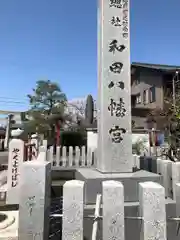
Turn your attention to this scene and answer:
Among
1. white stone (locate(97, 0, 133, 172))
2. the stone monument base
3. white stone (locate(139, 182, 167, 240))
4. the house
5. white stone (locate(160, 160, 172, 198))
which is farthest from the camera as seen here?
the house

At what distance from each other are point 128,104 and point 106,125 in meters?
0.52

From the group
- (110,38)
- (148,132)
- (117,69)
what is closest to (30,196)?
(117,69)

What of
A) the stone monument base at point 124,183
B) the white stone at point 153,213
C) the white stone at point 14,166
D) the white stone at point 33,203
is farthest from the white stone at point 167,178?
the white stone at point 14,166

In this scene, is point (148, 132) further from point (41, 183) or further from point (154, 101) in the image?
point (41, 183)

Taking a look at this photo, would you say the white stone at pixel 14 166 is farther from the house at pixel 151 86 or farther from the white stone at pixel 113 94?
the house at pixel 151 86

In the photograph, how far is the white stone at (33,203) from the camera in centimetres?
182

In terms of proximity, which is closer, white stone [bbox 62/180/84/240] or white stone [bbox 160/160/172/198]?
white stone [bbox 62/180/84/240]

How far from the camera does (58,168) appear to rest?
718cm

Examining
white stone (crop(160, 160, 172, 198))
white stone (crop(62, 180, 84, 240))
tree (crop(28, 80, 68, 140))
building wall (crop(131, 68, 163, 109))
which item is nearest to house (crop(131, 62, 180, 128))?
building wall (crop(131, 68, 163, 109))

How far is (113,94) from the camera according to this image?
3609 millimetres

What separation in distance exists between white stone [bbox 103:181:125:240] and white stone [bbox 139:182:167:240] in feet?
0.63

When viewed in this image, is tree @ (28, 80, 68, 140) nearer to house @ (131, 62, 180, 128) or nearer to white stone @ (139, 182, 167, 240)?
house @ (131, 62, 180, 128)

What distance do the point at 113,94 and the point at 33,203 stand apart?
2262 millimetres

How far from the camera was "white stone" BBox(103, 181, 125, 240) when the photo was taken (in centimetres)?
180
